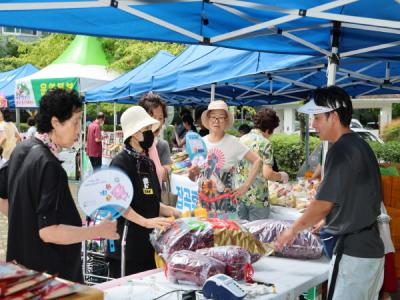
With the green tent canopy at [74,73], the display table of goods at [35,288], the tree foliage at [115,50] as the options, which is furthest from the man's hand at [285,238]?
the tree foliage at [115,50]

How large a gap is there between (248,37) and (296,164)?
961 centimetres

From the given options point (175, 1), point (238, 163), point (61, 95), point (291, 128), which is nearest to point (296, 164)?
point (238, 163)

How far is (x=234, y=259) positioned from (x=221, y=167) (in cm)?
168

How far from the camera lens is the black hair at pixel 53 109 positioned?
215cm

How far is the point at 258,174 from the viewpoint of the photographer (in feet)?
14.1

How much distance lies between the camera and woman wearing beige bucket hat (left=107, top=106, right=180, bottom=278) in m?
2.80

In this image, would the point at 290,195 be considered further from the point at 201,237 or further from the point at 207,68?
the point at 201,237

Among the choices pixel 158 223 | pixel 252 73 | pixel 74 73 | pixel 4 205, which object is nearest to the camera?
pixel 4 205

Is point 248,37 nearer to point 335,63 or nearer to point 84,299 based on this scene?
point 335,63

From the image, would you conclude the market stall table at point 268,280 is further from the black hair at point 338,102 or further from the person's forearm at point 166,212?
the black hair at point 338,102

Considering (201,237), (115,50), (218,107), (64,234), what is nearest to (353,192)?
(201,237)

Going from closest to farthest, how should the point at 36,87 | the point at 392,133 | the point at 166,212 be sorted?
the point at 166,212 < the point at 36,87 < the point at 392,133

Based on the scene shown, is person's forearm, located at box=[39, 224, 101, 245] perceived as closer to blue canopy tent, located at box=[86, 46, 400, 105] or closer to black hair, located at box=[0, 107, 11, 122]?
blue canopy tent, located at box=[86, 46, 400, 105]

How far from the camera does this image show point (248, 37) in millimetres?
4117
